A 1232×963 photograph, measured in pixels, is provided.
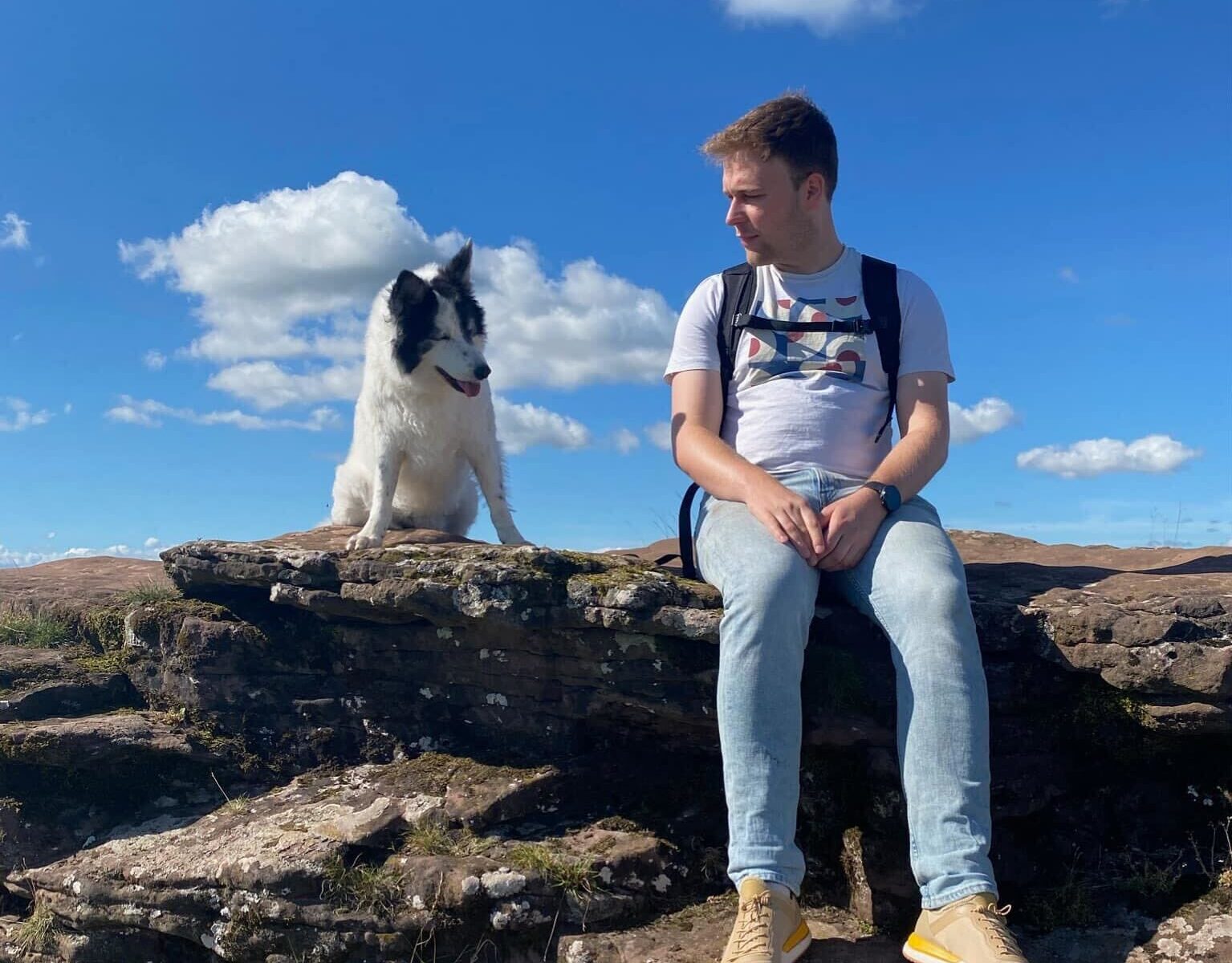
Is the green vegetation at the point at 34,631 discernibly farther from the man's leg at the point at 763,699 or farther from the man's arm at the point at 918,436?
the man's arm at the point at 918,436

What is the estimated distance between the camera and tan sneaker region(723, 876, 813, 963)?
320 centimetres

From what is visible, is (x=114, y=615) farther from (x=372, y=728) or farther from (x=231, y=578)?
(x=372, y=728)

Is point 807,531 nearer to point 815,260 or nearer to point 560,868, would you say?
point 815,260

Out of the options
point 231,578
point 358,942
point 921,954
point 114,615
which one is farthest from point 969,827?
point 114,615

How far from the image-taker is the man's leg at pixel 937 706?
321cm

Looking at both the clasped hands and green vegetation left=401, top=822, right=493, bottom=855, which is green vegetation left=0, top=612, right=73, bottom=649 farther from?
the clasped hands

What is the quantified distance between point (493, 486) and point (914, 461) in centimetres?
349

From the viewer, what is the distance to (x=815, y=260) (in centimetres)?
454

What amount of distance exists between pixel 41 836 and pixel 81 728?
593 millimetres

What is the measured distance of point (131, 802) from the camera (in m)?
5.45

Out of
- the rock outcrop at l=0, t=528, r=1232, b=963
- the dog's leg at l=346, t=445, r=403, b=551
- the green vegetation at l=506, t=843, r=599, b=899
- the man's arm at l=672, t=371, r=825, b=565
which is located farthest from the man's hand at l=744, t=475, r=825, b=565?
the dog's leg at l=346, t=445, r=403, b=551

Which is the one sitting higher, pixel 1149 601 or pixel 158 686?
pixel 1149 601

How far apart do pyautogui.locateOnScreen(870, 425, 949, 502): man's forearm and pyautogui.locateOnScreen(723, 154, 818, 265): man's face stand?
1.06 metres

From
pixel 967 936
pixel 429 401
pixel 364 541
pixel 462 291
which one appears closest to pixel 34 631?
pixel 364 541
